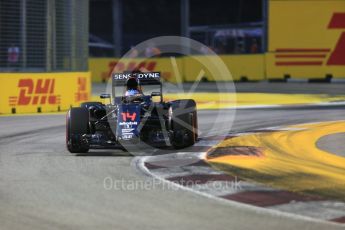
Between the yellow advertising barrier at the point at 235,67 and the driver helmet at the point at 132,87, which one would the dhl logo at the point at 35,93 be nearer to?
the driver helmet at the point at 132,87

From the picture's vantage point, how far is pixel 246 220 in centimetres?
599

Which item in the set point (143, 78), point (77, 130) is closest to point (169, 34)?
point (143, 78)

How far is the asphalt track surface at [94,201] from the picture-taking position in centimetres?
591

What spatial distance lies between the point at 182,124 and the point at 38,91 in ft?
31.6

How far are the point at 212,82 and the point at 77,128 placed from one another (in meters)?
25.6

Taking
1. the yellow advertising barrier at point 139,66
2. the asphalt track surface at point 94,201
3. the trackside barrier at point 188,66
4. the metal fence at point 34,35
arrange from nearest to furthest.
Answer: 1. the asphalt track surface at point 94,201
2. the metal fence at point 34,35
3. the trackside barrier at point 188,66
4. the yellow advertising barrier at point 139,66

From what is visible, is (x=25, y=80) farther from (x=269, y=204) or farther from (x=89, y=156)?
(x=269, y=204)

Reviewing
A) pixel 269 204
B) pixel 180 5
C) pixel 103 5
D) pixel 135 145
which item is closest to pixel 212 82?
pixel 180 5

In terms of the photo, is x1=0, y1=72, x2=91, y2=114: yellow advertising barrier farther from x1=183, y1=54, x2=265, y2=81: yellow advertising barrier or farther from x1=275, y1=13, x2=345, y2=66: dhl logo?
x1=183, y1=54, x2=265, y2=81: yellow advertising barrier

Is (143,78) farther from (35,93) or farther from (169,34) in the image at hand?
(169,34)

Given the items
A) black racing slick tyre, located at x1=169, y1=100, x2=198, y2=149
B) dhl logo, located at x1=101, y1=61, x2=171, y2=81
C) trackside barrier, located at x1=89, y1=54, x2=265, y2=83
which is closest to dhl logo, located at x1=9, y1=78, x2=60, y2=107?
black racing slick tyre, located at x1=169, y1=100, x2=198, y2=149

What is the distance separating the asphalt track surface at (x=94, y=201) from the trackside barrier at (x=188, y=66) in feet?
81.6

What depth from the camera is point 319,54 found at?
3378 cm

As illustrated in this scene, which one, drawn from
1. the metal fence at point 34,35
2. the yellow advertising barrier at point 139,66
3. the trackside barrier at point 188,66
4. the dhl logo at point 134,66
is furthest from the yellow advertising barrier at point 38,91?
the dhl logo at point 134,66
